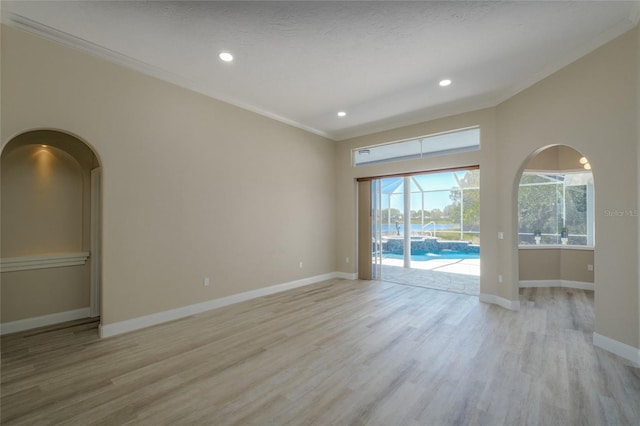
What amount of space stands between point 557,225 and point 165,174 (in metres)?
7.60

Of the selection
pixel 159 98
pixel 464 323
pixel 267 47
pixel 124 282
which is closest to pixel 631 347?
pixel 464 323

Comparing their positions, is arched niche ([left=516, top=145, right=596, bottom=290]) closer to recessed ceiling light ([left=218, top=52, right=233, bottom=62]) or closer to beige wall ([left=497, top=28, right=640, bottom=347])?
beige wall ([left=497, top=28, right=640, bottom=347])

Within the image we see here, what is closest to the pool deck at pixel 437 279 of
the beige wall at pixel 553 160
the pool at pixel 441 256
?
the beige wall at pixel 553 160

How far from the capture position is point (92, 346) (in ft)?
9.72

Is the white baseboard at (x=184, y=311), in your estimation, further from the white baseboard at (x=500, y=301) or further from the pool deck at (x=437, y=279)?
the white baseboard at (x=500, y=301)

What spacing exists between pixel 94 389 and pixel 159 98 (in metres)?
3.34

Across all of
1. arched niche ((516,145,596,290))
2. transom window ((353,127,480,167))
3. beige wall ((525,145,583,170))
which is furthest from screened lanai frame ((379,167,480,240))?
beige wall ((525,145,583,170))

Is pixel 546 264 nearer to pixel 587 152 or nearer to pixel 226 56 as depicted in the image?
pixel 587 152

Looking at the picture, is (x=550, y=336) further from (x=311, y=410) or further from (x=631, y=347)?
(x=311, y=410)

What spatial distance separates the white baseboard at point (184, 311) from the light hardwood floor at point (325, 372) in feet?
0.47

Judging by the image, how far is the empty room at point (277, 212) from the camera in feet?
7.39

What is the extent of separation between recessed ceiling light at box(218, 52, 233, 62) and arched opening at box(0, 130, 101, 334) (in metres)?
2.03

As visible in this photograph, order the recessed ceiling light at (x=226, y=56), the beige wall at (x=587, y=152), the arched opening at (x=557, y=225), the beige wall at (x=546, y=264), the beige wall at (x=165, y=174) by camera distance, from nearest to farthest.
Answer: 1. the beige wall at (x=587, y=152)
2. the beige wall at (x=165, y=174)
3. the recessed ceiling light at (x=226, y=56)
4. the arched opening at (x=557, y=225)
5. the beige wall at (x=546, y=264)

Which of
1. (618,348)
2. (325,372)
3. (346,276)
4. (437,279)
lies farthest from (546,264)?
(325,372)
